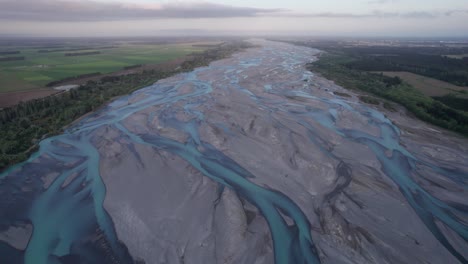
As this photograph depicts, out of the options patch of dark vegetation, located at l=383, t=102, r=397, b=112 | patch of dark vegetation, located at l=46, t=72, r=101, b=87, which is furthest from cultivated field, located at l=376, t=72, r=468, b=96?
patch of dark vegetation, located at l=46, t=72, r=101, b=87

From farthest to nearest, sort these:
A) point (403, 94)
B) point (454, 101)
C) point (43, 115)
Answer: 1. point (403, 94)
2. point (454, 101)
3. point (43, 115)

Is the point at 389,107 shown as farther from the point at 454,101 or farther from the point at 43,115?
the point at 43,115

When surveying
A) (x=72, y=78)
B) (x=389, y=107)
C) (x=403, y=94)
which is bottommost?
(x=389, y=107)

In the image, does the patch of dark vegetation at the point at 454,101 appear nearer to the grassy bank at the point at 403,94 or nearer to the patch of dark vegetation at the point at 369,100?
the grassy bank at the point at 403,94

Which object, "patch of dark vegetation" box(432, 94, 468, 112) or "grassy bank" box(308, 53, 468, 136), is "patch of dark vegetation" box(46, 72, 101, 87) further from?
"patch of dark vegetation" box(432, 94, 468, 112)

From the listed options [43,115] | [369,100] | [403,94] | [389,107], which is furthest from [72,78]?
[403,94]

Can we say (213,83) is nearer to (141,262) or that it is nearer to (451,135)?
(451,135)

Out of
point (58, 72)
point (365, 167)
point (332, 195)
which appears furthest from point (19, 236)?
point (58, 72)

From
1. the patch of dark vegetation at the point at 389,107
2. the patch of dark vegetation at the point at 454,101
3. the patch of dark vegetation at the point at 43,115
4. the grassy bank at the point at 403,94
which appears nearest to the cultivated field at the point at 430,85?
the grassy bank at the point at 403,94
